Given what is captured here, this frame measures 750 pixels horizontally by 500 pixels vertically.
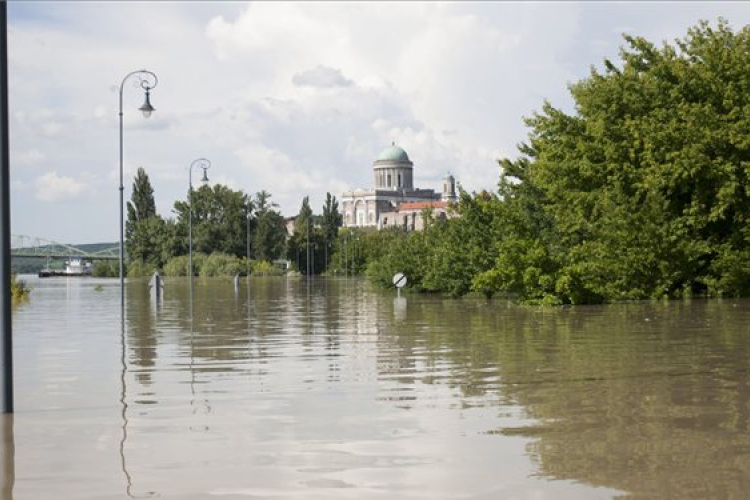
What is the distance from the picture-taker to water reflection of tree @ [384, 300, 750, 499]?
892 centimetres

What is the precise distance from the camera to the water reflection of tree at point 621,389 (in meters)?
8.92

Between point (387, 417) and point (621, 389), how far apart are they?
3655mm

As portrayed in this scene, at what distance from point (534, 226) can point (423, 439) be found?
128 ft

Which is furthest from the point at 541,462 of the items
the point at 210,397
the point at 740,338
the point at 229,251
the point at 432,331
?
the point at 229,251

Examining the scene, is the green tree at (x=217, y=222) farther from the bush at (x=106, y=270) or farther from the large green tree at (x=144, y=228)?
the bush at (x=106, y=270)

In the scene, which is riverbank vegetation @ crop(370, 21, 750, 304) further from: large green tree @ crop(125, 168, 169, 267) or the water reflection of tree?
large green tree @ crop(125, 168, 169, 267)

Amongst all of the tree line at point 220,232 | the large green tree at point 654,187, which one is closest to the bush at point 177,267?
the tree line at point 220,232

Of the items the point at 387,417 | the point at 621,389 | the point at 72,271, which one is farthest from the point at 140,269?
the point at 387,417

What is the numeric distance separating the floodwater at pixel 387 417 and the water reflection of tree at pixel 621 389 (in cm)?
4

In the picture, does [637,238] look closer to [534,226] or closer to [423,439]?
[534,226]

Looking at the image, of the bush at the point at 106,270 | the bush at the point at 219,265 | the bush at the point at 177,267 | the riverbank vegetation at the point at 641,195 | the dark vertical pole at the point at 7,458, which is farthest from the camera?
the bush at the point at 106,270

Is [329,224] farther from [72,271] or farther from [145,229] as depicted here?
[72,271]

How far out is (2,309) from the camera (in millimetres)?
11859

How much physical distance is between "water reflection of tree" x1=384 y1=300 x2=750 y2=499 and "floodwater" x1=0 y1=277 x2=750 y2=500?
4 centimetres
